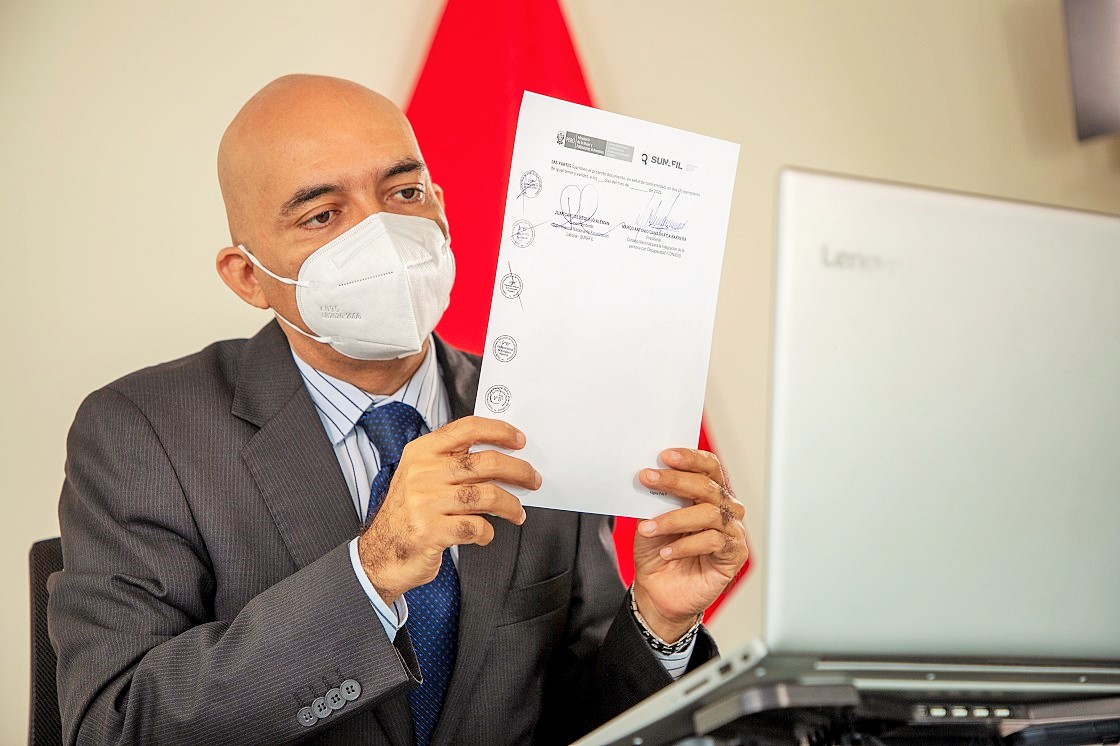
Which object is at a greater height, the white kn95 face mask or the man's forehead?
the man's forehead

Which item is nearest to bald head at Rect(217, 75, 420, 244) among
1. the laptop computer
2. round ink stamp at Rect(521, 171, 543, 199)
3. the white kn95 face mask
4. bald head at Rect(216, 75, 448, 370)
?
bald head at Rect(216, 75, 448, 370)

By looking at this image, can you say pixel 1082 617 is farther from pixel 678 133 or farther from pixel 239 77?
pixel 239 77

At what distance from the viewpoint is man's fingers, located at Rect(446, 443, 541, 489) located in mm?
1262

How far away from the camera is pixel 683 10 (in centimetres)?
285

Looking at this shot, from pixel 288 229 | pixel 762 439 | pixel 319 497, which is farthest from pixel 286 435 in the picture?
pixel 762 439

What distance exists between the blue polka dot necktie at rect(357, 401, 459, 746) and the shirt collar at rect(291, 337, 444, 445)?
2.3 inches

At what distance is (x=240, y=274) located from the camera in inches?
70.8

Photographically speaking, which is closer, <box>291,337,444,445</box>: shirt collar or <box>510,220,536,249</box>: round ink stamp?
<box>510,220,536,249</box>: round ink stamp

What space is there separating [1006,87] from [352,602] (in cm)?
278

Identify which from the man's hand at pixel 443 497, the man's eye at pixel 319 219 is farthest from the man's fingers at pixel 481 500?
the man's eye at pixel 319 219

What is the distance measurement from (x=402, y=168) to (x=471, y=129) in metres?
0.86

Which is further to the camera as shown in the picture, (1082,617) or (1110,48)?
(1110,48)
